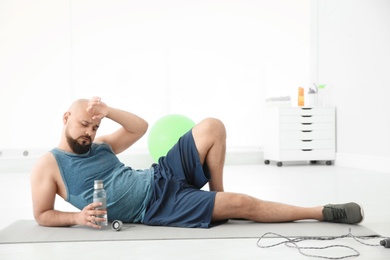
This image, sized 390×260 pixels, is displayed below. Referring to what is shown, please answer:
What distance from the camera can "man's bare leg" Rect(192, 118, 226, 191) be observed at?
211cm

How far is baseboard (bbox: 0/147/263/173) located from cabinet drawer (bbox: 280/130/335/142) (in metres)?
0.46

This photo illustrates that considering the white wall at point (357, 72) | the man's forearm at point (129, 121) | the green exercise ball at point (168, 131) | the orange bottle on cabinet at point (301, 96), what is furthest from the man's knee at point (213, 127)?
the orange bottle on cabinet at point (301, 96)

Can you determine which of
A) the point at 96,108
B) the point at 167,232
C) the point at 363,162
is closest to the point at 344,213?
the point at 167,232

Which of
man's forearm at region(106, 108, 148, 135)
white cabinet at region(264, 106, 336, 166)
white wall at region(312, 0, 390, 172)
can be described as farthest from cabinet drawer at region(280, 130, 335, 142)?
man's forearm at region(106, 108, 148, 135)

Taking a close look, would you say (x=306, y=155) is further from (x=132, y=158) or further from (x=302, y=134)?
(x=132, y=158)

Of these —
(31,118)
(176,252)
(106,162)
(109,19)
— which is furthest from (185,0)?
(176,252)

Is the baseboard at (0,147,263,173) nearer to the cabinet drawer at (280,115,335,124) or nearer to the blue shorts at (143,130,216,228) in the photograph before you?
the cabinet drawer at (280,115,335,124)

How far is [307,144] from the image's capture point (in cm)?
530

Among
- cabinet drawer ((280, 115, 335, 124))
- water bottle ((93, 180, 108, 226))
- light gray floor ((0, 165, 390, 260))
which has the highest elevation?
cabinet drawer ((280, 115, 335, 124))

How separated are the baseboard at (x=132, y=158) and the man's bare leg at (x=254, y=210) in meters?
3.13

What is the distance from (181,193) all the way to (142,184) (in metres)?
0.17

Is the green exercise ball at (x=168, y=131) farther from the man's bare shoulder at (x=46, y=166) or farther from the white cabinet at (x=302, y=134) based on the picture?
the man's bare shoulder at (x=46, y=166)

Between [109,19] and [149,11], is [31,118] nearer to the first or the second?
[109,19]

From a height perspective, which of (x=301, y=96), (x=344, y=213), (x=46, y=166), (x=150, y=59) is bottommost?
(x=344, y=213)
